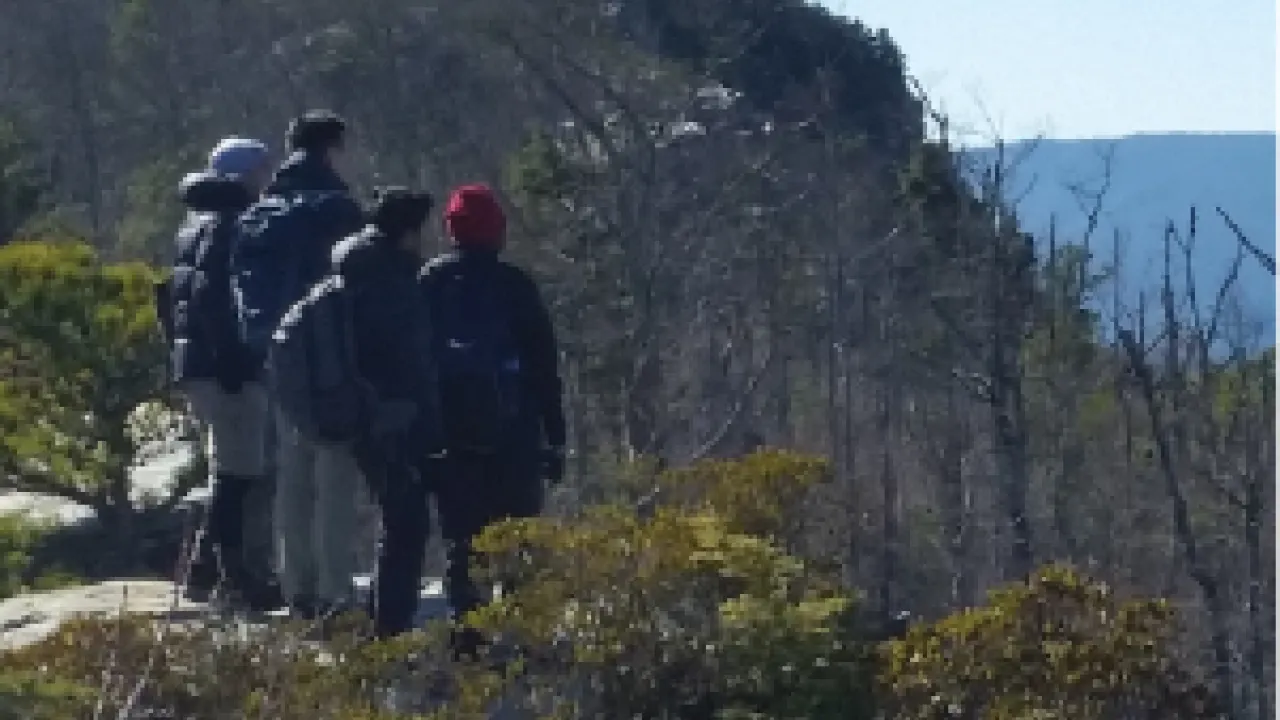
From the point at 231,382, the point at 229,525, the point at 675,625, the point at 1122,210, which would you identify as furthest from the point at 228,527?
the point at 1122,210

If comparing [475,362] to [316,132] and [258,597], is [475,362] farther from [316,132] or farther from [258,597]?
[258,597]

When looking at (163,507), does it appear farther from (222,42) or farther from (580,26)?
(222,42)

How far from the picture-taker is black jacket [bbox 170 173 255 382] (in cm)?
606

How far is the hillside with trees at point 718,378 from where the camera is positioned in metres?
4.32

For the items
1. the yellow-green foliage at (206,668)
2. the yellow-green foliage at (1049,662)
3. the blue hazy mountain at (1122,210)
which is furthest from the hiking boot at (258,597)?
the blue hazy mountain at (1122,210)

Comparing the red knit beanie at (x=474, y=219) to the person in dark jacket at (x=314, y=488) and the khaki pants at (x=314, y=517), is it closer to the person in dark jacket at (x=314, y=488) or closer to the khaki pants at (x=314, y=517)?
the person in dark jacket at (x=314, y=488)

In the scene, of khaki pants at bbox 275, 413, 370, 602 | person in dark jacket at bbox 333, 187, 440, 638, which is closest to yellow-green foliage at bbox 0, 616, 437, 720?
person in dark jacket at bbox 333, 187, 440, 638

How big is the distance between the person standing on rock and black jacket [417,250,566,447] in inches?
11.0

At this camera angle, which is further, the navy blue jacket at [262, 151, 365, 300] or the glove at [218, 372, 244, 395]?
the glove at [218, 372, 244, 395]

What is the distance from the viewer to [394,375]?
5492 millimetres

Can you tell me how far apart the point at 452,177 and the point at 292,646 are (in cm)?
2737

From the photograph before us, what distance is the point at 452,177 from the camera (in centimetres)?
3158

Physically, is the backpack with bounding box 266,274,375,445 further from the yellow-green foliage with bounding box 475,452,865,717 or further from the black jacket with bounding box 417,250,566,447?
the yellow-green foliage with bounding box 475,452,865,717

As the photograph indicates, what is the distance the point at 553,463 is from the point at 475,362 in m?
0.40
